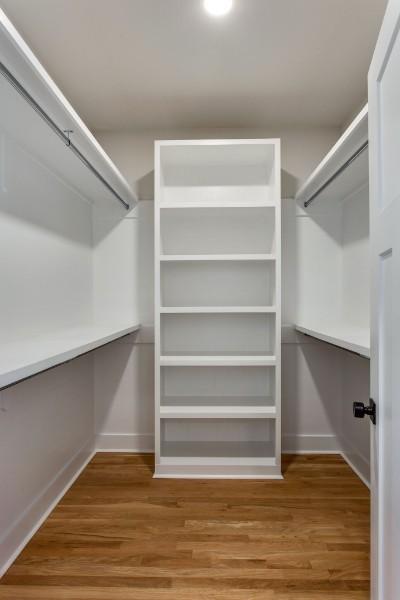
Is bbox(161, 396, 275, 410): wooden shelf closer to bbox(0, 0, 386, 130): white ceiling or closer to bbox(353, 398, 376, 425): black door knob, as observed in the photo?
bbox(353, 398, 376, 425): black door knob

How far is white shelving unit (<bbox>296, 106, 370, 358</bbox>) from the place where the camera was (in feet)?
7.97

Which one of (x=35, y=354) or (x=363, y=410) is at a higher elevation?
(x=35, y=354)

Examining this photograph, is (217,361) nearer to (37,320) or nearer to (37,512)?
(37,320)

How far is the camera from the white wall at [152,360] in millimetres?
Answer: 2814

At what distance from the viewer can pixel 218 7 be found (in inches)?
64.6

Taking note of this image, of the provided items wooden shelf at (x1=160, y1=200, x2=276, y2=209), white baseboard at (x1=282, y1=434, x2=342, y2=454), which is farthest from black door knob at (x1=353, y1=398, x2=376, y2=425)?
white baseboard at (x1=282, y1=434, x2=342, y2=454)

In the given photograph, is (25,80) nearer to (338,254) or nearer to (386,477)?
(386,477)

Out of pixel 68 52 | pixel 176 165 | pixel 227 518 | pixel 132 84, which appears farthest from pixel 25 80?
pixel 227 518

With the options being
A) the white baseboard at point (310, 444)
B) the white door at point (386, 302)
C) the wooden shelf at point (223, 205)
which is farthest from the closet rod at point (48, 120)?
the white baseboard at point (310, 444)

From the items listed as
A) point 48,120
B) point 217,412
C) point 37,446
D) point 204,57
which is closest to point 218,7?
point 204,57

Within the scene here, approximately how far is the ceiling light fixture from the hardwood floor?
94.2 inches

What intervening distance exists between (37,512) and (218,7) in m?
2.50

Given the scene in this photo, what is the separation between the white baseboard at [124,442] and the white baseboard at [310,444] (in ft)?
3.34

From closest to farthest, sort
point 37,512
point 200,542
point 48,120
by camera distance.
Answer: point 48,120 → point 200,542 → point 37,512
